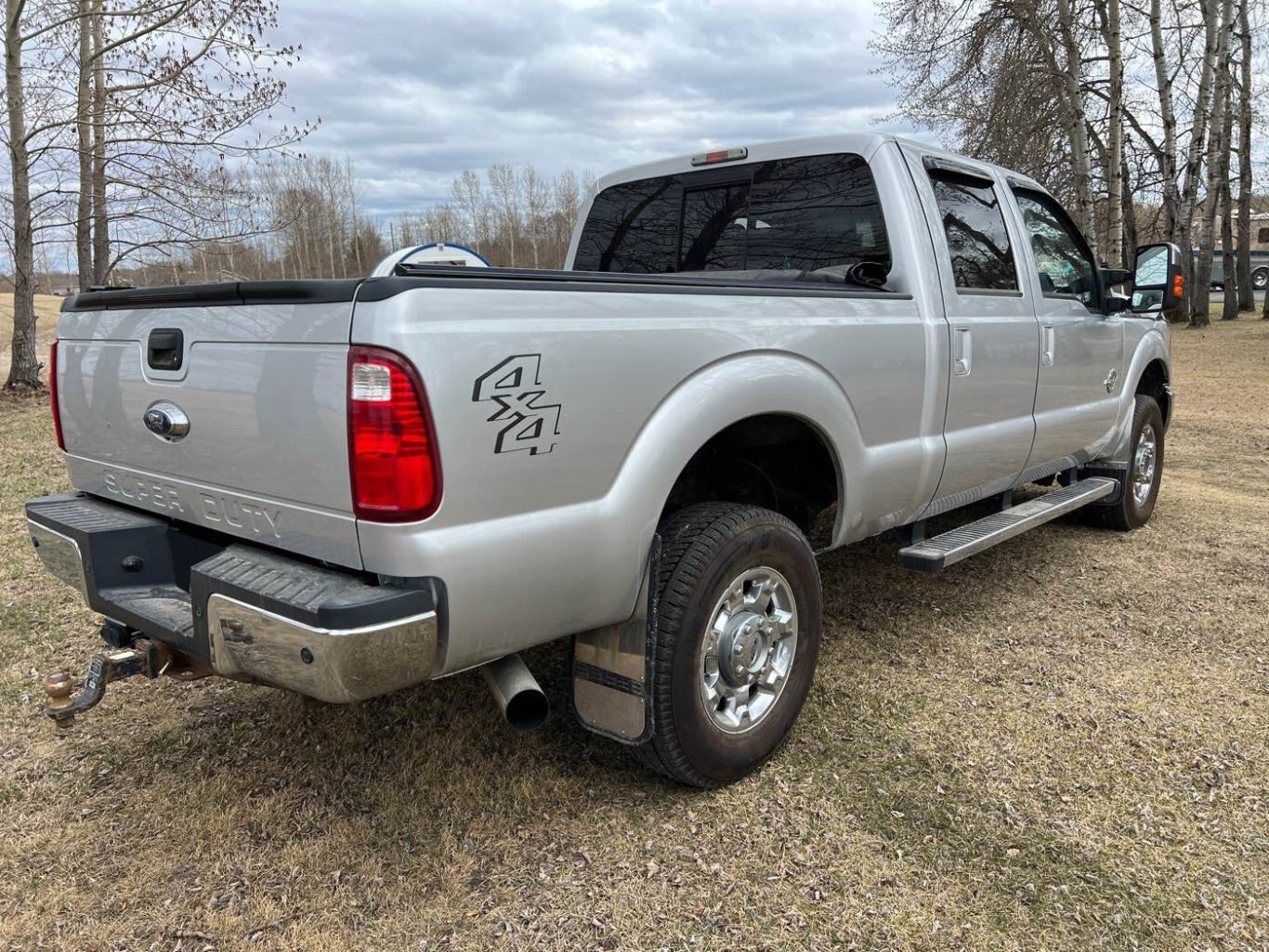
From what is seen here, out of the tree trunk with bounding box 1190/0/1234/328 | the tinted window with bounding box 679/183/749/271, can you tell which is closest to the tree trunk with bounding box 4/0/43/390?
the tinted window with bounding box 679/183/749/271

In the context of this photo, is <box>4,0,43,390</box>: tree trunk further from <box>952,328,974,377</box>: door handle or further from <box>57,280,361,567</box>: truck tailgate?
<box>952,328,974,377</box>: door handle

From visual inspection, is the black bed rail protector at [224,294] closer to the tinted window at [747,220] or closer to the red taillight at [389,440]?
the red taillight at [389,440]

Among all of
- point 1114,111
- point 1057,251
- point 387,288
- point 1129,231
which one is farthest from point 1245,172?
point 387,288

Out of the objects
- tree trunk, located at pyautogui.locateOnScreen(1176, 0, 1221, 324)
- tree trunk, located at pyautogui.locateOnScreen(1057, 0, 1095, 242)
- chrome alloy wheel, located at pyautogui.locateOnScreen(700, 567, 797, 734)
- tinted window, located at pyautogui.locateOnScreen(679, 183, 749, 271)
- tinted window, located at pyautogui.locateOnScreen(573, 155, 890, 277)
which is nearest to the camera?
chrome alloy wheel, located at pyautogui.locateOnScreen(700, 567, 797, 734)

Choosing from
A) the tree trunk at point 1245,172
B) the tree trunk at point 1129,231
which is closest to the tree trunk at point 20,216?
the tree trunk at point 1129,231

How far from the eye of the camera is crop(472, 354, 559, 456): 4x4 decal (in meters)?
2.07

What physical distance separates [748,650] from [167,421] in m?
1.77

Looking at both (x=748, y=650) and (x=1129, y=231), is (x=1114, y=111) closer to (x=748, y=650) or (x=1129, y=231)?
(x=1129, y=231)

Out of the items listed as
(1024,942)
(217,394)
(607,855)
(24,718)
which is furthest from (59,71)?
(1024,942)

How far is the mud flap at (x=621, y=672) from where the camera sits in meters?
2.52

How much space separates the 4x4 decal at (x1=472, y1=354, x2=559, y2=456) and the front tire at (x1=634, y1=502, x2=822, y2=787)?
2.02ft

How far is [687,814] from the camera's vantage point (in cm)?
275

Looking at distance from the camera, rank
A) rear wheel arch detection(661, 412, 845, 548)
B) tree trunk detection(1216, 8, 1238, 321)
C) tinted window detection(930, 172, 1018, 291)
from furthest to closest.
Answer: tree trunk detection(1216, 8, 1238, 321) < tinted window detection(930, 172, 1018, 291) < rear wheel arch detection(661, 412, 845, 548)

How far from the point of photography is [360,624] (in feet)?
6.42
